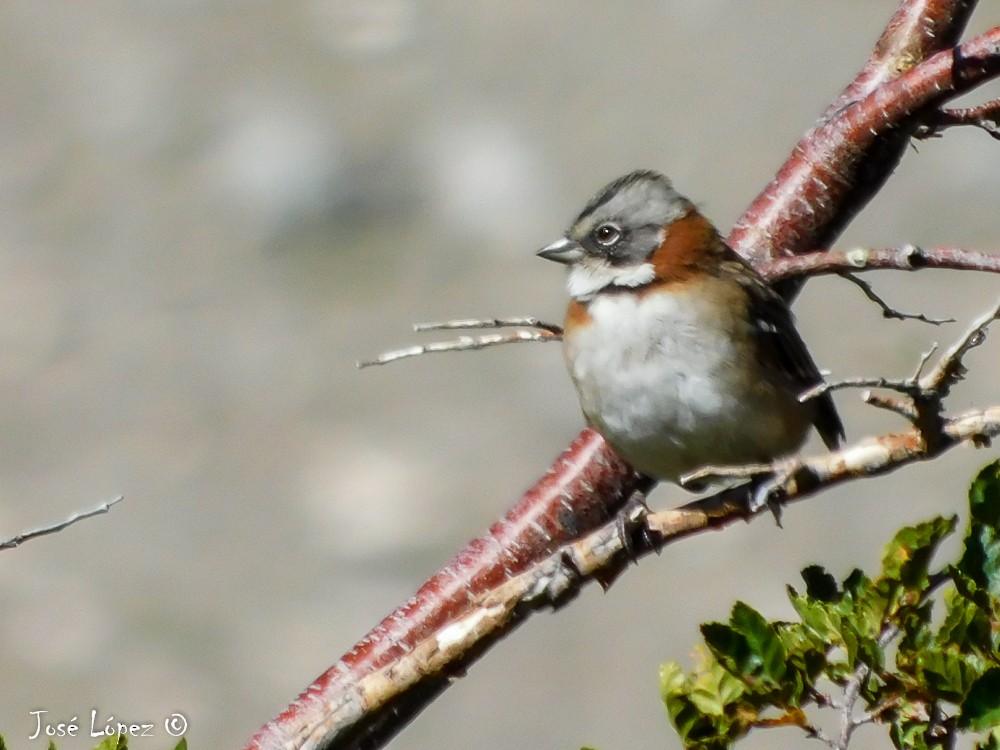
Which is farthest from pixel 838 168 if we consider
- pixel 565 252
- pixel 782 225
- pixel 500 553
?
pixel 500 553

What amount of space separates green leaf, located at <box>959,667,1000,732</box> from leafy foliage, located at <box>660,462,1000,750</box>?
8 centimetres

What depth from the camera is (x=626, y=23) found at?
48.8ft

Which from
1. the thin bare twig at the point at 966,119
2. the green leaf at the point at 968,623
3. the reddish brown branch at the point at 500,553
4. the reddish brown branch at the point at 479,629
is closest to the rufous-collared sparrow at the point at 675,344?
the reddish brown branch at the point at 500,553

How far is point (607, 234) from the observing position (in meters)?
4.33

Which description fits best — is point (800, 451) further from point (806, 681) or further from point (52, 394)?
point (52, 394)

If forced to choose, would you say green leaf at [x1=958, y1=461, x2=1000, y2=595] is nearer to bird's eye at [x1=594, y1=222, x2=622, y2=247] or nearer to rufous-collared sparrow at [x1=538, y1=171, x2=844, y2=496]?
rufous-collared sparrow at [x1=538, y1=171, x2=844, y2=496]

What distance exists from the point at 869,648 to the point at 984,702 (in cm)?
20

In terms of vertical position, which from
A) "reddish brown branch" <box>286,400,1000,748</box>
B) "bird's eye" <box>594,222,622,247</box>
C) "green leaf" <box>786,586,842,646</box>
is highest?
"bird's eye" <box>594,222,622,247</box>

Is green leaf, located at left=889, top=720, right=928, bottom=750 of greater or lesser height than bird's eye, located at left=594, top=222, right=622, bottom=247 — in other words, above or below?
below

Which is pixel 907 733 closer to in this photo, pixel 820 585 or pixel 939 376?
pixel 820 585

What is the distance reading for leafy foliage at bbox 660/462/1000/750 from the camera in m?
2.39

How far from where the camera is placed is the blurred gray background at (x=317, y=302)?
34.8ft

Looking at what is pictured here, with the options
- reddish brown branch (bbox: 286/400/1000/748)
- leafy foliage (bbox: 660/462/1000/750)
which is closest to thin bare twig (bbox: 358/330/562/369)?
reddish brown branch (bbox: 286/400/1000/748)

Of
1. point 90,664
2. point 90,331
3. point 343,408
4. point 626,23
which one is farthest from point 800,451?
point 626,23
